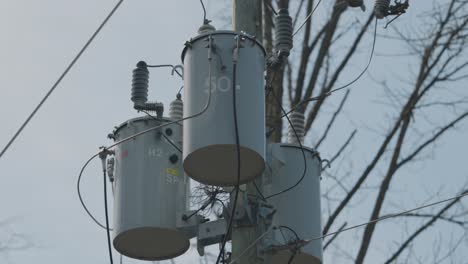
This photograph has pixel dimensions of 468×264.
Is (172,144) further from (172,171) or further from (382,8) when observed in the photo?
(382,8)

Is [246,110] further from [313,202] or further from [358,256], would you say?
[358,256]

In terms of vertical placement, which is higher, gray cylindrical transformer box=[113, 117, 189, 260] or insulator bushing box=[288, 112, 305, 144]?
insulator bushing box=[288, 112, 305, 144]

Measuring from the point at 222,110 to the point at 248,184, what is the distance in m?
0.65

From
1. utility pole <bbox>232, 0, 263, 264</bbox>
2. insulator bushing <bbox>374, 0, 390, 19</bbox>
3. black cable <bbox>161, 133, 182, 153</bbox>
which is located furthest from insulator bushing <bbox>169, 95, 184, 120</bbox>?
insulator bushing <bbox>374, 0, 390, 19</bbox>

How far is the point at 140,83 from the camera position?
26.7ft

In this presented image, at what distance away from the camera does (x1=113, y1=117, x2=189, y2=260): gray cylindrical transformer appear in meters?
7.80

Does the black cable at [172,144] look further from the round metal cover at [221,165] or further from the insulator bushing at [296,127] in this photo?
the insulator bushing at [296,127]

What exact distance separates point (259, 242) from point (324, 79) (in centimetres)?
618

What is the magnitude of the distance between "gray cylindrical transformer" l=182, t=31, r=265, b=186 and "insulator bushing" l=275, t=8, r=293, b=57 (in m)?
0.32

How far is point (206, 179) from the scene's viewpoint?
7.38 meters

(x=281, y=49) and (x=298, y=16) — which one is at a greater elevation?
(x=298, y=16)

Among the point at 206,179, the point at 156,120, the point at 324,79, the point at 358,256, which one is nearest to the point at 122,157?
the point at 156,120

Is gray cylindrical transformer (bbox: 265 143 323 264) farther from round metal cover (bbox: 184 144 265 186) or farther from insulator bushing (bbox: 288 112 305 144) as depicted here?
round metal cover (bbox: 184 144 265 186)

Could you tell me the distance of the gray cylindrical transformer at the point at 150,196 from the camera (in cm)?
780
